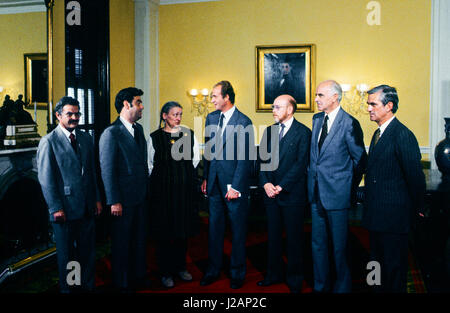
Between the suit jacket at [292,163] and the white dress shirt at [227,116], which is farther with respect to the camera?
the white dress shirt at [227,116]

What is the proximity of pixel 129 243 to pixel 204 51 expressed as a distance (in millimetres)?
4187

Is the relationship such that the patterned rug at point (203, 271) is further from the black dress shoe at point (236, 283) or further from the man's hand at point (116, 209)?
the man's hand at point (116, 209)

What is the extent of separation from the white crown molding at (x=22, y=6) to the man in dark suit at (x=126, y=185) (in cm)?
138


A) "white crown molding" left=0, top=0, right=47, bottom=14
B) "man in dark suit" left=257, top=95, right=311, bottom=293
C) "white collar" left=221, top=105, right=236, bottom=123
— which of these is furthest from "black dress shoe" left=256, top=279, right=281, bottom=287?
"white crown molding" left=0, top=0, right=47, bottom=14

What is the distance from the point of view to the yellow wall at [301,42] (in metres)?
6.12

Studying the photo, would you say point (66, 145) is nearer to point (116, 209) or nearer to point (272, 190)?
point (116, 209)

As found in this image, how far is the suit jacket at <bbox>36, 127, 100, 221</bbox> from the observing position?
9.24ft

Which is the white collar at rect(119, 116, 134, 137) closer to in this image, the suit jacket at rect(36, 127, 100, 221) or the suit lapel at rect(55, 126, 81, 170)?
the suit jacket at rect(36, 127, 100, 221)

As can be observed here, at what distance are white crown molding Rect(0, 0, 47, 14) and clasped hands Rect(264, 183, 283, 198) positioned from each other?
8.59 feet

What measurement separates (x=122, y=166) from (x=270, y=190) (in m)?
1.11

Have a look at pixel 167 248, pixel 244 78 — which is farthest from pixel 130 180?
pixel 244 78

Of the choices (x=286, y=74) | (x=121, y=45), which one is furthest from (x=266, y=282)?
(x=121, y=45)

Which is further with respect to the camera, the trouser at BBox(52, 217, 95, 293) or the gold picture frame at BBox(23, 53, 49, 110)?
the gold picture frame at BBox(23, 53, 49, 110)

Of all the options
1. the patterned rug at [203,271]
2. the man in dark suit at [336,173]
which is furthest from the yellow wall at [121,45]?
the man in dark suit at [336,173]
